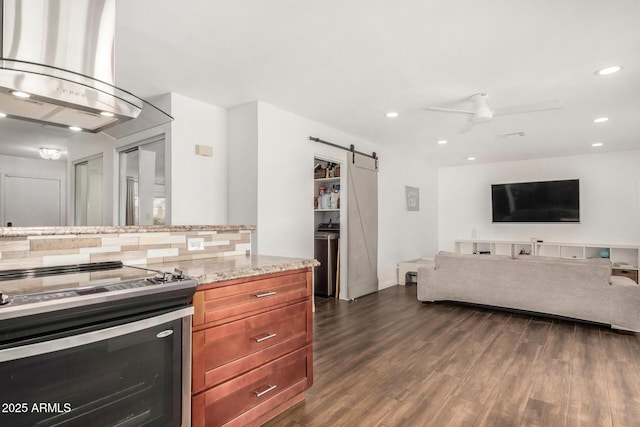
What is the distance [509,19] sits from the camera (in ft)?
7.29

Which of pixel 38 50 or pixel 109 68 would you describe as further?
pixel 109 68

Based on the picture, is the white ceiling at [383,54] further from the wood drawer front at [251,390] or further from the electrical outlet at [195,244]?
the wood drawer front at [251,390]

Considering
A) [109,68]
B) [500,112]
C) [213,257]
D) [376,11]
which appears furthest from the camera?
[500,112]

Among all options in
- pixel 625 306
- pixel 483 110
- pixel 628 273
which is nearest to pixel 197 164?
pixel 483 110

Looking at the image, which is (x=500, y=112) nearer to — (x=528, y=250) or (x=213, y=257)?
(x=213, y=257)

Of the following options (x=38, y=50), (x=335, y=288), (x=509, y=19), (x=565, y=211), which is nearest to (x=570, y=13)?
(x=509, y=19)

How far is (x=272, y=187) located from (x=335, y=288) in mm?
2040

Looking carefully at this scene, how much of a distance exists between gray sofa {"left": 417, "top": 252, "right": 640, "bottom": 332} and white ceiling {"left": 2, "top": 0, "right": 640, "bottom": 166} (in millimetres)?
1797

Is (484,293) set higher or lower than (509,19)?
lower

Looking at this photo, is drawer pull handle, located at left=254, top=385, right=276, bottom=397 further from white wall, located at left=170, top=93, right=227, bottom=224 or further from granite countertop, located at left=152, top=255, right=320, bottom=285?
white wall, located at left=170, top=93, right=227, bottom=224

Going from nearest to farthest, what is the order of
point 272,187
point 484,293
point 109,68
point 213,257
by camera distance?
point 109,68
point 213,257
point 272,187
point 484,293

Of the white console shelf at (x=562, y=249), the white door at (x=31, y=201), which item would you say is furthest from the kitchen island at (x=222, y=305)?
the white console shelf at (x=562, y=249)

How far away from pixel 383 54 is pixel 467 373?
2489 mm

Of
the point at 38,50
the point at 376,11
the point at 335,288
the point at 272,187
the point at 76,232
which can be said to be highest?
the point at 376,11
